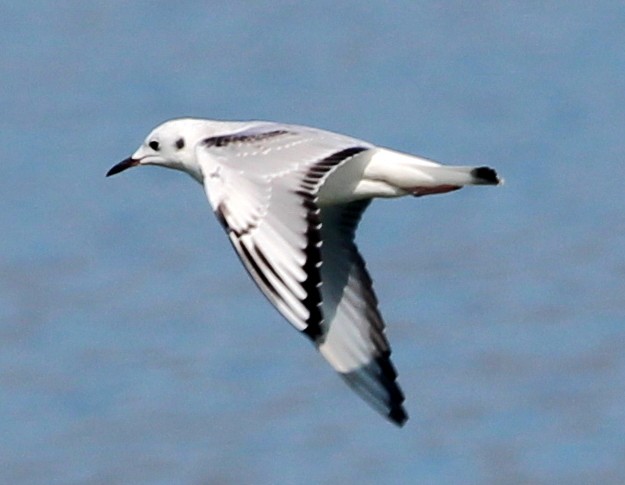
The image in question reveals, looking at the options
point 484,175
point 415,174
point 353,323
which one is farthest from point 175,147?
point 484,175

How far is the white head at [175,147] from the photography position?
9531mm

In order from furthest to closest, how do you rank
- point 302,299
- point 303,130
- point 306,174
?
1. point 303,130
2. point 306,174
3. point 302,299

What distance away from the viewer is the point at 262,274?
26.2ft

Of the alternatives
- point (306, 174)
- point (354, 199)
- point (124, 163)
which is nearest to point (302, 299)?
point (306, 174)

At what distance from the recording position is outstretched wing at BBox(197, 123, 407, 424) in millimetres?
8002

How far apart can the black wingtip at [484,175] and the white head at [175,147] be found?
4.38 feet

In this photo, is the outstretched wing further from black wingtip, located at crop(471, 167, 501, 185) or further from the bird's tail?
black wingtip, located at crop(471, 167, 501, 185)

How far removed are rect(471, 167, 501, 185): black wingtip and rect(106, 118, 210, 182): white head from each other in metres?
1.34

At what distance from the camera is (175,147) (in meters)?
9.66

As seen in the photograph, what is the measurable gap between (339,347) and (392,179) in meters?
0.83

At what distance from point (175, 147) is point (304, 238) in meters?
1.70

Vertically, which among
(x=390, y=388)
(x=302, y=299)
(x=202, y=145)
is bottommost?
(x=390, y=388)

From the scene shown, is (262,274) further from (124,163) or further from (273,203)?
(124,163)

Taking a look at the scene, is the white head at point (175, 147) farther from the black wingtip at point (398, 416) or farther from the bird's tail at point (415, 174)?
the black wingtip at point (398, 416)
